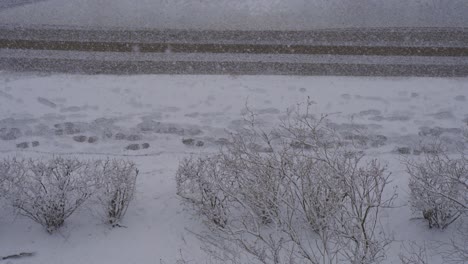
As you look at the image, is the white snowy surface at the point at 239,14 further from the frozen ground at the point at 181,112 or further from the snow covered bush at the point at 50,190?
the snow covered bush at the point at 50,190

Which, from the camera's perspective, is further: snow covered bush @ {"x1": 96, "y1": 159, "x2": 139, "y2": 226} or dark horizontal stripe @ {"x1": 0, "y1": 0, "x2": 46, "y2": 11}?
dark horizontal stripe @ {"x1": 0, "y1": 0, "x2": 46, "y2": 11}

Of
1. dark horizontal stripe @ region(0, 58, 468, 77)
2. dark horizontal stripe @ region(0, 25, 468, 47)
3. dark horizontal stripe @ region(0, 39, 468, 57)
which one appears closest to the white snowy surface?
dark horizontal stripe @ region(0, 25, 468, 47)

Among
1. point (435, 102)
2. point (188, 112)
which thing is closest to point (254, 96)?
point (188, 112)

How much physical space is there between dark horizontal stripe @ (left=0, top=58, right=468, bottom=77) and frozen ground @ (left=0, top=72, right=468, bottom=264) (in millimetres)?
190

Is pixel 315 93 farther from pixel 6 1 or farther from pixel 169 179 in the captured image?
pixel 6 1

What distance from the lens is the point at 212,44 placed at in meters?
11.4

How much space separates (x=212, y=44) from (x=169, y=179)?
3.84 m

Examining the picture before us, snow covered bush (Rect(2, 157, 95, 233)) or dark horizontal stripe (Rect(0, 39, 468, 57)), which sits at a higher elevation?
dark horizontal stripe (Rect(0, 39, 468, 57))

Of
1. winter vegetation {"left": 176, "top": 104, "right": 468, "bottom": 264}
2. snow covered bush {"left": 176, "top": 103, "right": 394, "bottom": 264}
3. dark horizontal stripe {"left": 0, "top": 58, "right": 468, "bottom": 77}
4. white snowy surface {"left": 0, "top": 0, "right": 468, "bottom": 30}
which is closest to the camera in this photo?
snow covered bush {"left": 176, "top": 103, "right": 394, "bottom": 264}

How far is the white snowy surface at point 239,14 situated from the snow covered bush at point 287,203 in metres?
4.68

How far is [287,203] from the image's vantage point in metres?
5.95

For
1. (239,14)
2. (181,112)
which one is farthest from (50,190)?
(239,14)

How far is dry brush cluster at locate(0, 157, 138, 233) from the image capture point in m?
7.54

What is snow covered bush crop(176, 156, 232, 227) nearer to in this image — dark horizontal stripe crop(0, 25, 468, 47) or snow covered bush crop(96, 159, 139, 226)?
snow covered bush crop(96, 159, 139, 226)
